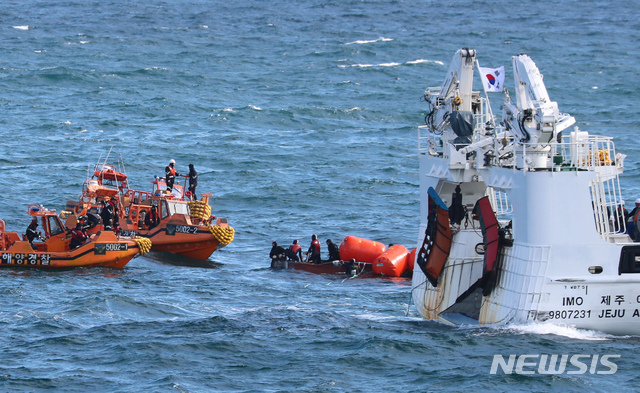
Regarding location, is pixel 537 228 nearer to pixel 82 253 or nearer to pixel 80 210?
pixel 82 253

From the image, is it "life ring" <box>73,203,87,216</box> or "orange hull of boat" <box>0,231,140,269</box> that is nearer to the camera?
"orange hull of boat" <box>0,231,140,269</box>

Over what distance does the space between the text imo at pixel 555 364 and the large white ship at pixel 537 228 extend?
1067 mm

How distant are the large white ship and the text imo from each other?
1067mm

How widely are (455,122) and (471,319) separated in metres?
4.89

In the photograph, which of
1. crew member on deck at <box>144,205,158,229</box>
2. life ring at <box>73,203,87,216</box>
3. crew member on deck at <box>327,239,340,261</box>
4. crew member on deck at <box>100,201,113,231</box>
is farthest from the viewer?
crew member on deck at <box>144,205,158,229</box>

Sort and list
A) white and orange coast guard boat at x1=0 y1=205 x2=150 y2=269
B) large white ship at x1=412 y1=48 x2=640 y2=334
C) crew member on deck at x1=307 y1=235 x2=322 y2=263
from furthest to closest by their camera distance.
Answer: crew member on deck at x1=307 y1=235 x2=322 y2=263
white and orange coast guard boat at x1=0 y1=205 x2=150 y2=269
large white ship at x1=412 y1=48 x2=640 y2=334

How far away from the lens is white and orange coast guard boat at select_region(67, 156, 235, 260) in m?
37.9

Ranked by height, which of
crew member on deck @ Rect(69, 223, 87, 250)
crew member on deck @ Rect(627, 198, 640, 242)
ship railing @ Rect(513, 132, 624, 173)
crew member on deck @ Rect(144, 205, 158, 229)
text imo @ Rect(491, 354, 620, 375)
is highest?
ship railing @ Rect(513, 132, 624, 173)

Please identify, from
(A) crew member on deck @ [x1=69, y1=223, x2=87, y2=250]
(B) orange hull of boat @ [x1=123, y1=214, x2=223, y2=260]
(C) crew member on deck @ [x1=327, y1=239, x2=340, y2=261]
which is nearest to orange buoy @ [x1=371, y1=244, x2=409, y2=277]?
(C) crew member on deck @ [x1=327, y1=239, x2=340, y2=261]

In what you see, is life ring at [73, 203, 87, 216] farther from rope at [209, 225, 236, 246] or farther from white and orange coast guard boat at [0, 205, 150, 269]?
rope at [209, 225, 236, 246]

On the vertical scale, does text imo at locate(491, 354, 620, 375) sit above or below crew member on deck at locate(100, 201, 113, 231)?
below

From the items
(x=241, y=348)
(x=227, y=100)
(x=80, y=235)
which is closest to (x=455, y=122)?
(x=241, y=348)

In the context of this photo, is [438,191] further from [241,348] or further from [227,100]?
[227,100]

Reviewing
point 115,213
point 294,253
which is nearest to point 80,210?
point 115,213
